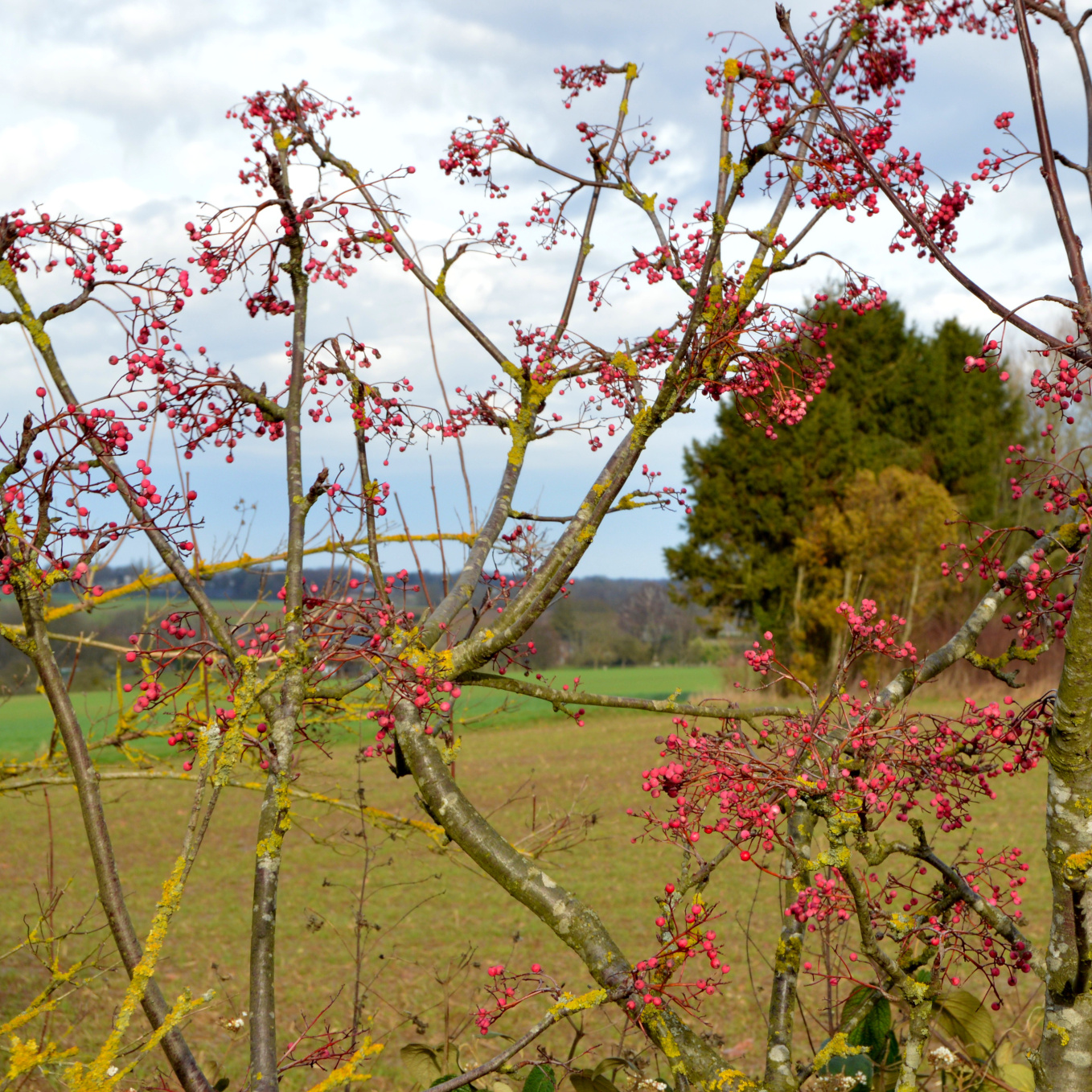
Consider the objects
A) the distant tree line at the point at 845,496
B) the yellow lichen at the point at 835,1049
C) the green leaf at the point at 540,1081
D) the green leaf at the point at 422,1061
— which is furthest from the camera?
the distant tree line at the point at 845,496

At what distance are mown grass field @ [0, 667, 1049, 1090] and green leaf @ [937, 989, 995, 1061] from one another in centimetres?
67

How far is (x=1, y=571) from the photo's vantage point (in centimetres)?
201

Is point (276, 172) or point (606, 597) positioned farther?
point (606, 597)

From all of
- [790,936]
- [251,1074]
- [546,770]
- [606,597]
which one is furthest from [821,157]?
[606,597]

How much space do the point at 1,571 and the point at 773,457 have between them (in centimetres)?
2258

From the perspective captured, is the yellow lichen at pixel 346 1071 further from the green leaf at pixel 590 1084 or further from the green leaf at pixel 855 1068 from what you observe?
the green leaf at pixel 855 1068

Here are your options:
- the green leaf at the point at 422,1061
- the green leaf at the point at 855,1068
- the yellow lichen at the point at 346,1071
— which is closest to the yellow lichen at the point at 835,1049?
the green leaf at the point at 855,1068

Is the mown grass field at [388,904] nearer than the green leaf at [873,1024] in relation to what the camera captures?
No

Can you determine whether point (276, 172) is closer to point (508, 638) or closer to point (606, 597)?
point (508, 638)

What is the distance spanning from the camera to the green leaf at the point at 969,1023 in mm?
3238

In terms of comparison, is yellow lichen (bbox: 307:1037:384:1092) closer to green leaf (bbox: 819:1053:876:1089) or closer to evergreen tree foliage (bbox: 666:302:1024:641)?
green leaf (bbox: 819:1053:876:1089)

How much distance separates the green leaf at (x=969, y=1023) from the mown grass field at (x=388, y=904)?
674 mm

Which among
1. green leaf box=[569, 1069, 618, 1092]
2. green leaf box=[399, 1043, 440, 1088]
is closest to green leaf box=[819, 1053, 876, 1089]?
green leaf box=[569, 1069, 618, 1092]

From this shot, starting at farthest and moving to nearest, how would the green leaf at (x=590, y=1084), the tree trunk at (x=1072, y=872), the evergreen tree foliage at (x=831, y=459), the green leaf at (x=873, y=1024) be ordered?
the evergreen tree foliage at (x=831, y=459) → the green leaf at (x=873, y=1024) → the green leaf at (x=590, y=1084) → the tree trunk at (x=1072, y=872)
